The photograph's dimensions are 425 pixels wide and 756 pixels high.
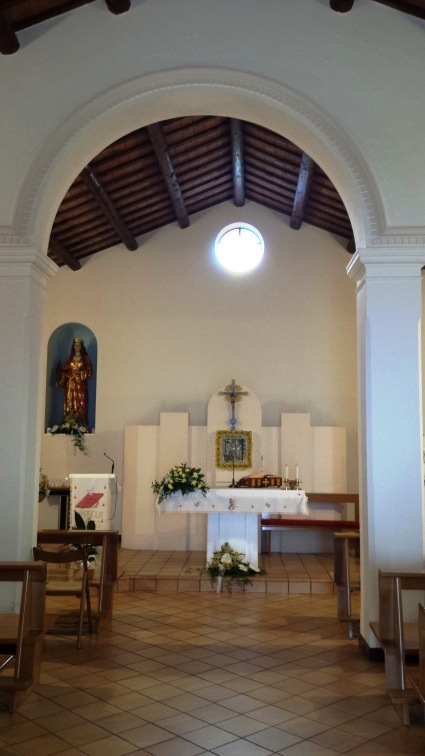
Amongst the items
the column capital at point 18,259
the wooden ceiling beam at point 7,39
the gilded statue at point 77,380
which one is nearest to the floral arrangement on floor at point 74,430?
the gilded statue at point 77,380

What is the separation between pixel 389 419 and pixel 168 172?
5.77 meters

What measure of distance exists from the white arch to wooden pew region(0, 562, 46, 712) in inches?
107

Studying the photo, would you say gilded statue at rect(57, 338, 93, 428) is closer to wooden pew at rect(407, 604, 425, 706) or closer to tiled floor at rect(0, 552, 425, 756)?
tiled floor at rect(0, 552, 425, 756)

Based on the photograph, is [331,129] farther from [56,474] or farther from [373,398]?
[56,474]

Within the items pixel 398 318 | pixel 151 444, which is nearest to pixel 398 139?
pixel 398 318

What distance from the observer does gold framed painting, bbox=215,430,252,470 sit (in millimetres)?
11320

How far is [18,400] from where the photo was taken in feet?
18.3

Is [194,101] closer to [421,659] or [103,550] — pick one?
[103,550]

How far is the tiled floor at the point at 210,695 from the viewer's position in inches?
151

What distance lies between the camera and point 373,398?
5441mm

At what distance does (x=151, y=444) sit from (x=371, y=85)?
23.1ft

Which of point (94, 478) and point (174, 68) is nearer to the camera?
point (174, 68)

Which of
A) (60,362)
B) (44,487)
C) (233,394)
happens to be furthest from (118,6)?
(60,362)

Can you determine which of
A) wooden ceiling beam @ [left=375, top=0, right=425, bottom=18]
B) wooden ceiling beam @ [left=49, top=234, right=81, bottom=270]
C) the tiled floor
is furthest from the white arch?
wooden ceiling beam @ [left=49, top=234, right=81, bottom=270]
